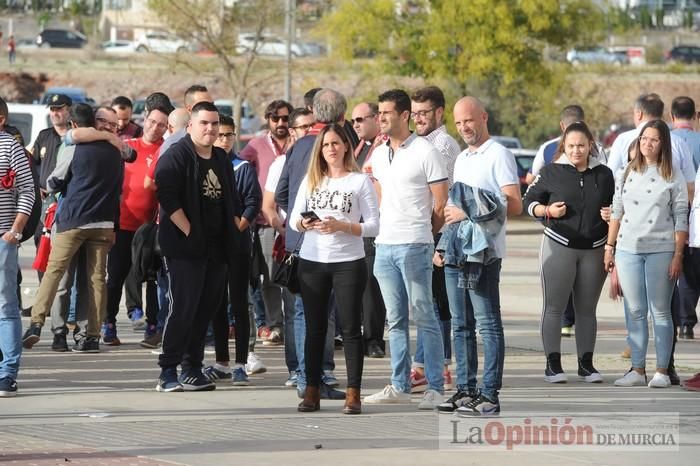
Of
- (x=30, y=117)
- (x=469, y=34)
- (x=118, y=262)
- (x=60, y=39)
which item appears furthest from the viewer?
(x=60, y=39)

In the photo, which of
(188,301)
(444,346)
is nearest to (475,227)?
(444,346)

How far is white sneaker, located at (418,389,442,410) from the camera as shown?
9.61 m

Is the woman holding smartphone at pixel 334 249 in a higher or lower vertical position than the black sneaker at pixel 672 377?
higher

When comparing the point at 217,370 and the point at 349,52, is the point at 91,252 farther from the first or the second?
the point at 349,52

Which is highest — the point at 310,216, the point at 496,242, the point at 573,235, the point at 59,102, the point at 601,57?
the point at 601,57

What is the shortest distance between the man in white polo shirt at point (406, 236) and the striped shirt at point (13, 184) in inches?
92.4

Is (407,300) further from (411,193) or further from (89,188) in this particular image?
(89,188)

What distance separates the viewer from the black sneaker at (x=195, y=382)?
33.8 ft

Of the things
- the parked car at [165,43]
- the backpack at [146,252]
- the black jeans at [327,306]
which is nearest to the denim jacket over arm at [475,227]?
the black jeans at [327,306]

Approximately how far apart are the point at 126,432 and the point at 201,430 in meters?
0.44

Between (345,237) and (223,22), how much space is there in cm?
3665

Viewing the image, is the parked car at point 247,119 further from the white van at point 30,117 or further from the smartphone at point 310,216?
the smartphone at point 310,216

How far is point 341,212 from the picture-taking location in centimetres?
942

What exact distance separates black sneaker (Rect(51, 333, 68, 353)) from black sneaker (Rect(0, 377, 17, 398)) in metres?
2.33
